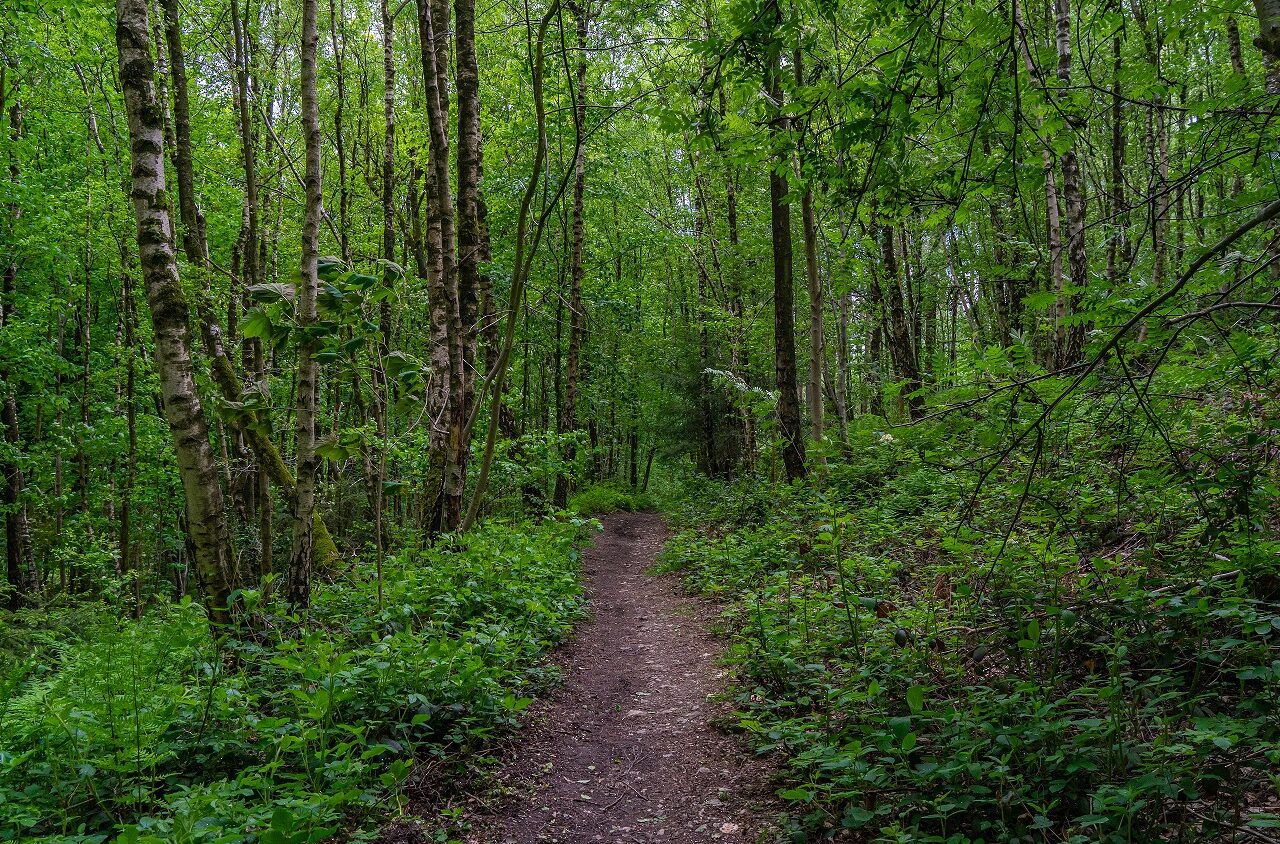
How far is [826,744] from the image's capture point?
361cm


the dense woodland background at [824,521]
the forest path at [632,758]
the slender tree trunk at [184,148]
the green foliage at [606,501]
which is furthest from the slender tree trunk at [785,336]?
the green foliage at [606,501]

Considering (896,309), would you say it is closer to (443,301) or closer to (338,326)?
(443,301)

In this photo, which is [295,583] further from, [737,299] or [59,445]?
[737,299]

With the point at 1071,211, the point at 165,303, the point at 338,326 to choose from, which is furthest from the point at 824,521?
the point at 1071,211

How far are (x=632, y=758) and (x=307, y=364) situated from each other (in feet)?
13.9

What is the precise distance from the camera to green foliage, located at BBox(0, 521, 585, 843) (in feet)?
9.16

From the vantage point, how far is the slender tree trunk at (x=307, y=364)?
5652 mm

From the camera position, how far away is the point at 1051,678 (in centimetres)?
330

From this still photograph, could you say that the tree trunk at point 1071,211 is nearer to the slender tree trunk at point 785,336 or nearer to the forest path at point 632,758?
the slender tree trunk at point 785,336

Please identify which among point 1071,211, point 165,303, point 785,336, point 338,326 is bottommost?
point 338,326

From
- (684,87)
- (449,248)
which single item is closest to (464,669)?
(684,87)

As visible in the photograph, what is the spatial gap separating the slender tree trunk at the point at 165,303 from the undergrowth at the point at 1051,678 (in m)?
4.39

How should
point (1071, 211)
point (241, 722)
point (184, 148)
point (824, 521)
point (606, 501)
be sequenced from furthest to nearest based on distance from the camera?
point (606, 501) < point (1071, 211) < point (184, 148) < point (824, 521) < point (241, 722)

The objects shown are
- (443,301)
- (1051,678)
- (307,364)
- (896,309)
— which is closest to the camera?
(1051,678)
